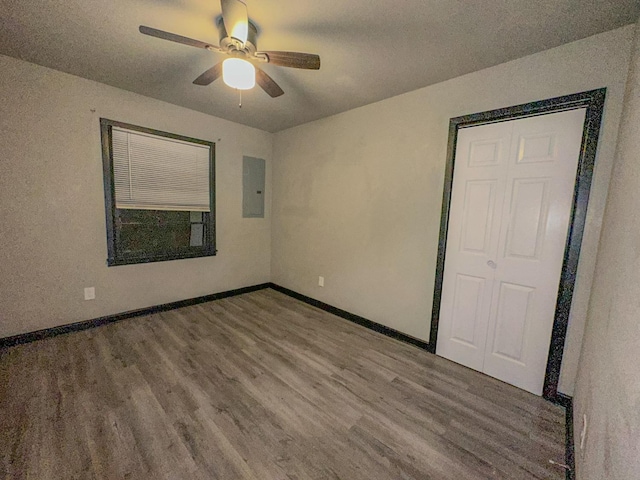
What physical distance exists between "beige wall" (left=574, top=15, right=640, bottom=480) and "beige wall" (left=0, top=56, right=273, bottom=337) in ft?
12.6

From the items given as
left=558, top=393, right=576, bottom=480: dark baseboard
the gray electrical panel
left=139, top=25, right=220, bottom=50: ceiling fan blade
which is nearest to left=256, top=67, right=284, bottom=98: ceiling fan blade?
left=139, top=25, right=220, bottom=50: ceiling fan blade

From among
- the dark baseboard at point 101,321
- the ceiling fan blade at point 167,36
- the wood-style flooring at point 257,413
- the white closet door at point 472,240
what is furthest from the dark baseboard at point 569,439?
the dark baseboard at point 101,321

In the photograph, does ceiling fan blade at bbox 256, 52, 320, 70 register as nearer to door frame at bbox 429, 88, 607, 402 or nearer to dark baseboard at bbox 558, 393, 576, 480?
door frame at bbox 429, 88, 607, 402

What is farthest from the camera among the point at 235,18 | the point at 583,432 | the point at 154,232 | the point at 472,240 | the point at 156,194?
the point at 154,232

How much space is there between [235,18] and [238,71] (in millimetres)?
288

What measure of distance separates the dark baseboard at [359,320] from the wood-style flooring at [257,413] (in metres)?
0.08

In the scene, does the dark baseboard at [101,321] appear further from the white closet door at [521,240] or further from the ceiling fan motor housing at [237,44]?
the white closet door at [521,240]

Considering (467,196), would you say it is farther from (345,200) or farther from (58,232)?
(58,232)

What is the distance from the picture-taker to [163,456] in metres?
1.36

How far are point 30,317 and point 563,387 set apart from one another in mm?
4633

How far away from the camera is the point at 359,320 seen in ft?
10.1

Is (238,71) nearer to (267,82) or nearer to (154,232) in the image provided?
(267,82)

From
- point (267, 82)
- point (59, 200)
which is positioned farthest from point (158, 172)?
point (267, 82)

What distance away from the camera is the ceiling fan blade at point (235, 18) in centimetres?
135
